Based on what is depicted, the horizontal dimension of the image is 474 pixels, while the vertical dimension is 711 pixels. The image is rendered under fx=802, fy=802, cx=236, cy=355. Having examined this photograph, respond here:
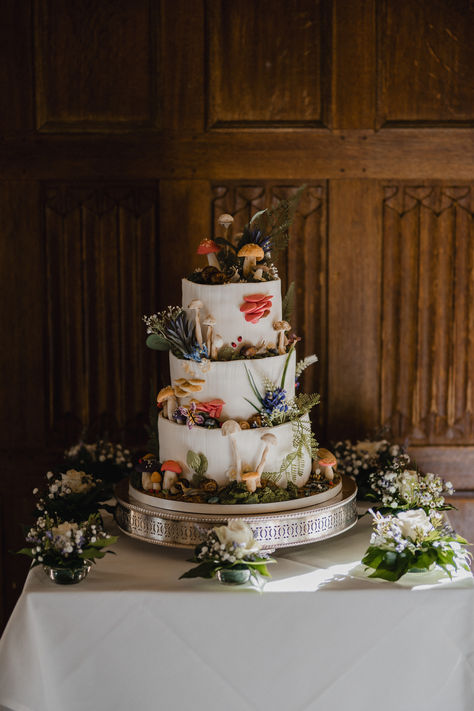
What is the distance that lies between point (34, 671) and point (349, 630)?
1.08 m

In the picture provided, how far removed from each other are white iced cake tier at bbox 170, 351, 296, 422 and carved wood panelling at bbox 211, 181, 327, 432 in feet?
3.05

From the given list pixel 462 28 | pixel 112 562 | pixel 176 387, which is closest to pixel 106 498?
pixel 112 562

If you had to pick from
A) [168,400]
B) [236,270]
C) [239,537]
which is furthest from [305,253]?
[239,537]

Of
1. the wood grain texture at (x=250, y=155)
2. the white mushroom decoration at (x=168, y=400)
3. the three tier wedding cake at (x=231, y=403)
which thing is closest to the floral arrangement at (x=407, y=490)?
A: the three tier wedding cake at (x=231, y=403)

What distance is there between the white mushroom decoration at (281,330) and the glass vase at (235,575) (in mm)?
851

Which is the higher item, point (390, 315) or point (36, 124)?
point (36, 124)

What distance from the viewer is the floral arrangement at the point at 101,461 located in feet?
12.2

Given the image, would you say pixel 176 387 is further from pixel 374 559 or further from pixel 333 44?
pixel 333 44

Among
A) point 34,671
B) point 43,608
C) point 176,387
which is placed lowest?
point 34,671

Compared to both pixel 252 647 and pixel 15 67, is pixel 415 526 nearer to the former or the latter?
pixel 252 647

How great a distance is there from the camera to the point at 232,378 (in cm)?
304

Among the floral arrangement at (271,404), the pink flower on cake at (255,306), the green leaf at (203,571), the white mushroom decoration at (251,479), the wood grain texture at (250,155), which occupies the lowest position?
the green leaf at (203,571)

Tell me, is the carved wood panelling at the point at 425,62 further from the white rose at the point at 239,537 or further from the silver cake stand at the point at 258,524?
the white rose at the point at 239,537

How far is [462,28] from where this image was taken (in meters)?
3.82
